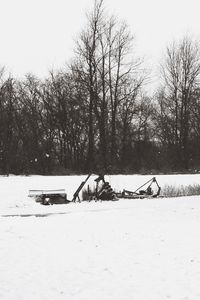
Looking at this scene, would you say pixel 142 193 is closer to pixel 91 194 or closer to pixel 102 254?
pixel 91 194

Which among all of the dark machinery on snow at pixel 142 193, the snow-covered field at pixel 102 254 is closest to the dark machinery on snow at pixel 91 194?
the dark machinery on snow at pixel 142 193

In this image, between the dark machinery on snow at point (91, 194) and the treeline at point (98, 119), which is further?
the treeline at point (98, 119)

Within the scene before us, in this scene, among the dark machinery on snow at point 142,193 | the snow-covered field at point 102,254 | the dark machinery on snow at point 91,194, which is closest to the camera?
the snow-covered field at point 102,254

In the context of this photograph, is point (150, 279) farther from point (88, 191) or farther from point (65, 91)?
point (65, 91)

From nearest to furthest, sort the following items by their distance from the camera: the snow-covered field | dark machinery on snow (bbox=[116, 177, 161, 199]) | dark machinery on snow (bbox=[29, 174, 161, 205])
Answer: the snow-covered field → dark machinery on snow (bbox=[29, 174, 161, 205]) → dark machinery on snow (bbox=[116, 177, 161, 199])

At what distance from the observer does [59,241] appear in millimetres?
14102

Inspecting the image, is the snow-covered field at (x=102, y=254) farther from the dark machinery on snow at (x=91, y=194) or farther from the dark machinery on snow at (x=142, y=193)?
the dark machinery on snow at (x=142, y=193)

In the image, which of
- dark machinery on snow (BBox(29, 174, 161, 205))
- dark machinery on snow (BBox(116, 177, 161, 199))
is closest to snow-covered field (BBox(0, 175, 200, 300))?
dark machinery on snow (BBox(29, 174, 161, 205))

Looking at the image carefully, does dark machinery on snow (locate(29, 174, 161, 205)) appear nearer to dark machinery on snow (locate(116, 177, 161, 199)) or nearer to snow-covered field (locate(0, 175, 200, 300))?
dark machinery on snow (locate(116, 177, 161, 199))

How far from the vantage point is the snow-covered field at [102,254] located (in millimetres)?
9500

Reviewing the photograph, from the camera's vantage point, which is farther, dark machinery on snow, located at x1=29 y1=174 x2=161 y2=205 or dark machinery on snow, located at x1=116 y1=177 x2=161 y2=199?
dark machinery on snow, located at x1=116 y1=177 x2=161 y2=199

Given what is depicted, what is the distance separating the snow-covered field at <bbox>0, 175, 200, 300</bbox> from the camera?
31.2 ft

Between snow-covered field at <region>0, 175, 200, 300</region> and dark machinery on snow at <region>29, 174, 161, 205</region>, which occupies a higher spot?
dark machinery on snow at <region>29, 174, 161, 205</region>

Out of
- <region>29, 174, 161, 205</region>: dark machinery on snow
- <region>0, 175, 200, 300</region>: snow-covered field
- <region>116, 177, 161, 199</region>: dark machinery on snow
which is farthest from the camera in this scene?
<region>116, 177, 161, 199</region>: dark machinery on snow
